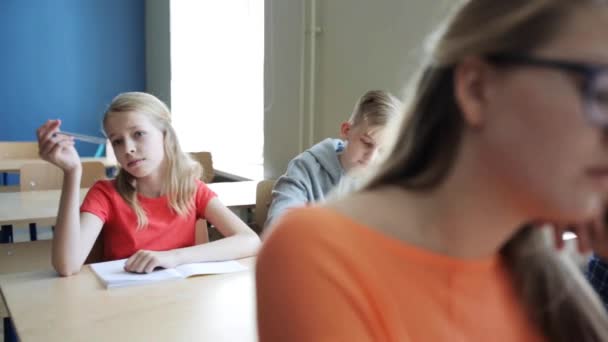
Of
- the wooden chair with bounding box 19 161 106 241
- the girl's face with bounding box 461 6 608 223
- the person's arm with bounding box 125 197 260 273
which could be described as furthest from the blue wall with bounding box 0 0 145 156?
the girl's face with bounding box 461 6 608 223

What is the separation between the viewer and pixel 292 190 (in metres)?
2.06

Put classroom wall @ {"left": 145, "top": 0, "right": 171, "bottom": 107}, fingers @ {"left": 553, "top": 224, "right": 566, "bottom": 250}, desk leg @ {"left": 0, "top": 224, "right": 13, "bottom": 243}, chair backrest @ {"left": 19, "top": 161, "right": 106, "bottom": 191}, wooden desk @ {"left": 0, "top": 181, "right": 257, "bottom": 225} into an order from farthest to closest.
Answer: classroom wall @ {"left": 145, "top": 0, "right": 171, "bottom": 107} → chair backrest @ {"left": 19, "top": 161, "right": 106, "bottom": 191} → desk leg @ {"left": 0, "top": 224, "right": 13, "bottom": 243} → wooden desk @ {"left": 0, "top": 181, "right": 257, "bottom": 225} → fingers @ {"left": 553, "top": 224, "right": 566, "bottom": 250}

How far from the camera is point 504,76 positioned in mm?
560

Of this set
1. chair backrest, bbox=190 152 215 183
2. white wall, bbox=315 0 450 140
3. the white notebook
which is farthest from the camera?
chair backrest, bbox=190 152 215 183

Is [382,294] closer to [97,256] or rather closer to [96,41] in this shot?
[97,256]

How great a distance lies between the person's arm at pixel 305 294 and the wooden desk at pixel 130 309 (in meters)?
0.47

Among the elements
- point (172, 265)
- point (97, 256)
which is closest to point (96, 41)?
point (97, 256)

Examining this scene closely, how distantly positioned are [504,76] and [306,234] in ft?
0.83

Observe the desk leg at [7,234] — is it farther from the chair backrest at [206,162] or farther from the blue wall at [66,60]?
the blue wall at [66,60]

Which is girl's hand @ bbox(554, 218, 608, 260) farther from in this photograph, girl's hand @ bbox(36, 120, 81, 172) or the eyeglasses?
girl's hand @ bbox(36, 120, 81, 172)

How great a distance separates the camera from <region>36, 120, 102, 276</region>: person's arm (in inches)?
62.8

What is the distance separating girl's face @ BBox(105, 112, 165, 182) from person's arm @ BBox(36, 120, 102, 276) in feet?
0.69

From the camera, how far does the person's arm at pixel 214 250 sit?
1575mm

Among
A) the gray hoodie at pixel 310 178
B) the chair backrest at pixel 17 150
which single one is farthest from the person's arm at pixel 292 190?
the chair backrest at pixel 17 150
